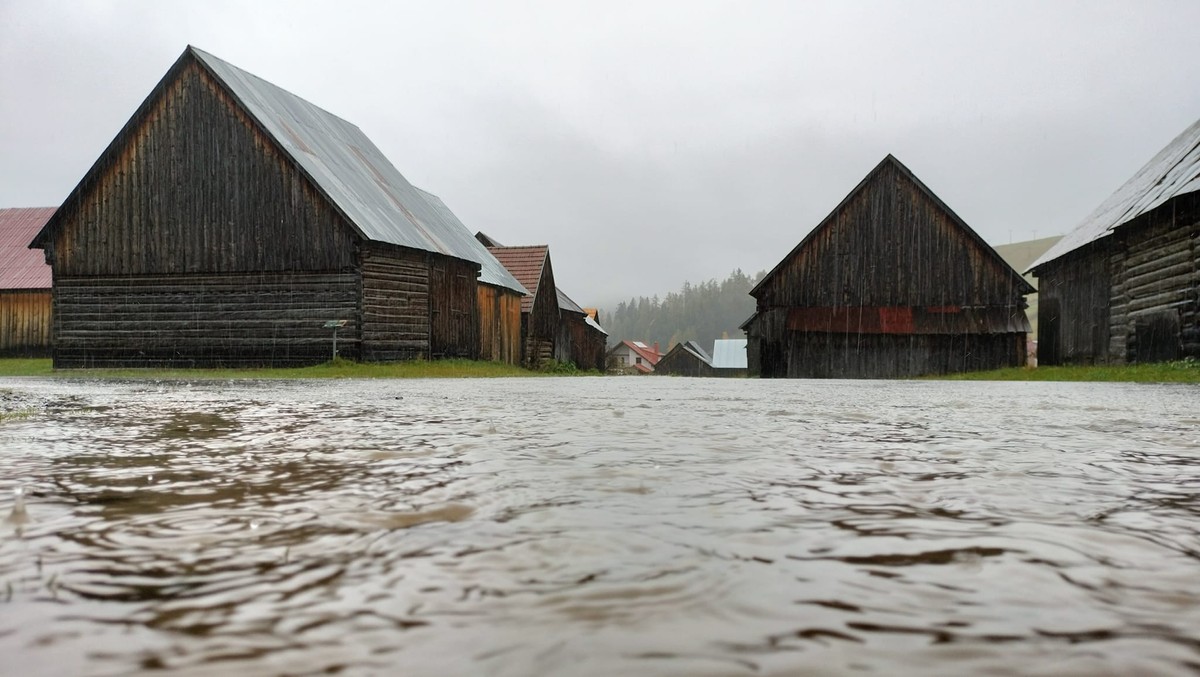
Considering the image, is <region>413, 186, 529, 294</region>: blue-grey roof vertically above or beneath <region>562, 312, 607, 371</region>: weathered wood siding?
above

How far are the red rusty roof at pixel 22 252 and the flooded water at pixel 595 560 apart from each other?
30.5 metres

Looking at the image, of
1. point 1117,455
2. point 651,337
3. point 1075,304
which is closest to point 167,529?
point 1117,455

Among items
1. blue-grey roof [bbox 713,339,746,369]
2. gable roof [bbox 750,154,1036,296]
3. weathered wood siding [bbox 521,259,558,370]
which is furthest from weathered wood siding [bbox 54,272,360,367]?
blue-grey roof [bbox 713,339,746,369]

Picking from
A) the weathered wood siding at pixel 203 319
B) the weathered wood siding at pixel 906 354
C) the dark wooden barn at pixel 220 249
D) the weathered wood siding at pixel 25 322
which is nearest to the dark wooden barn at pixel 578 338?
the weathered wood siding at pixel 906 354

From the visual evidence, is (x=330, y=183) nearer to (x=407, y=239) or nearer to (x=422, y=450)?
(x=407, y=239)

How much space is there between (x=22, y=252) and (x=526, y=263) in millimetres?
18972

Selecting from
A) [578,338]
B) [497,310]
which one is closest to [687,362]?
[578,338]

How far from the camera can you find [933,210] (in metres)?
24.3

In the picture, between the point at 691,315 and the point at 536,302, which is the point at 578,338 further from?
the point at 691,315

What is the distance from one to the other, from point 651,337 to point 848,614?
164 metres

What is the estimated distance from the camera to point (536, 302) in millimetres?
33938

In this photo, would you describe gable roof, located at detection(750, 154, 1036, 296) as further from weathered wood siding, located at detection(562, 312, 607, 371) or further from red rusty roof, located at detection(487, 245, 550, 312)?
weathered wood siding, located at detection(562, 312, 607, 371)

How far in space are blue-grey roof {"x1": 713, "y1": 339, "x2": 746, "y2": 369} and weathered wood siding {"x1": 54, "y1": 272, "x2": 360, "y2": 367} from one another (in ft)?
154

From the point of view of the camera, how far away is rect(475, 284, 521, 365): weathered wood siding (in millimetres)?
27453
